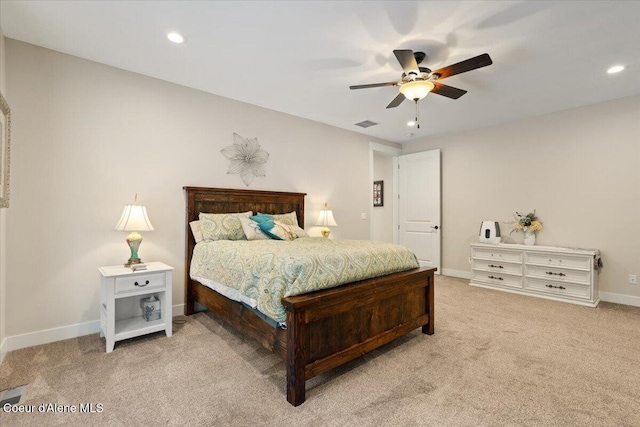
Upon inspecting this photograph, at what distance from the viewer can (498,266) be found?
4473 millimetres

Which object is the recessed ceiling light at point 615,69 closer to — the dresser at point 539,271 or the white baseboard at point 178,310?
the dresser at point 539,271

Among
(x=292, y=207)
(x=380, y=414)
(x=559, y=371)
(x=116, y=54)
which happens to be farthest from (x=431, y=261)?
(x=116, y=54)

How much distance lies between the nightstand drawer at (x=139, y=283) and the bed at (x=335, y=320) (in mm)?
471

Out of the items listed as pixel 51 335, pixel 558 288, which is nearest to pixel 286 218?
pixel 51 335

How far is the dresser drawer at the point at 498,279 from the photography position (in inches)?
169

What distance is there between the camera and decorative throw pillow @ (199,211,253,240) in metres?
3.23

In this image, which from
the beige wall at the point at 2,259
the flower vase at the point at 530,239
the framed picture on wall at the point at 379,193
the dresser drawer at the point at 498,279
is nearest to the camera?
the beige wall at the point at 2,259

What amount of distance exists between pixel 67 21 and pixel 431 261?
580cm

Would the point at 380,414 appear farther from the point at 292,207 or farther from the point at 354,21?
the point at 292,207

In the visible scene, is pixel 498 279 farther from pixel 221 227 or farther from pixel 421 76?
pixel 221 227

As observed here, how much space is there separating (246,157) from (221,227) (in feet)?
3.62

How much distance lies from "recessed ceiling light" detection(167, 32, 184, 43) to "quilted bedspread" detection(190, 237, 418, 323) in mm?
1833

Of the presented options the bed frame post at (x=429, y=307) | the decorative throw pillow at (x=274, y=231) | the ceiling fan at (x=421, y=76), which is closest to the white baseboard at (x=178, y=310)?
the decorative throw pillow at (x=274, y=231)

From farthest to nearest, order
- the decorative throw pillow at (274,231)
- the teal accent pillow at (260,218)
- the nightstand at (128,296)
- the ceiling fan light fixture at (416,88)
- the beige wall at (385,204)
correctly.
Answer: the beige wall at (385,204), the teal accent pillow at (260,218), the decorative throw pillow at (274,231), the ceiling fan light fixture at (416,88), the nightstand at (128,296)
